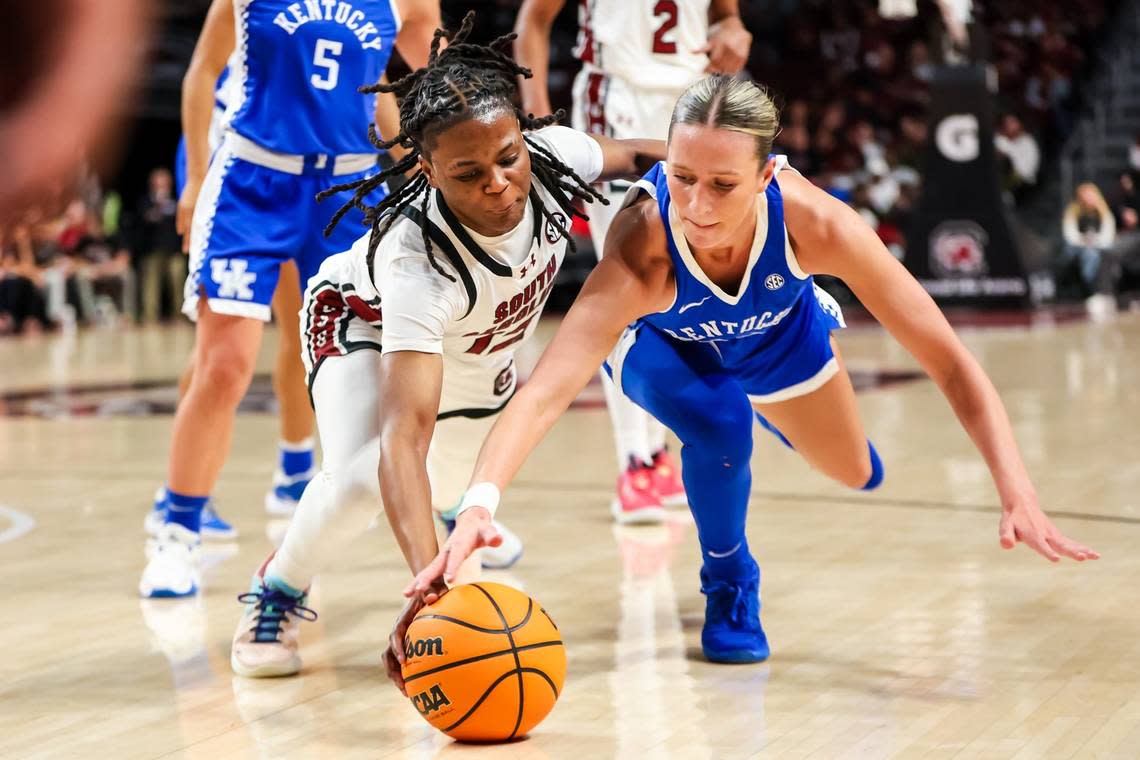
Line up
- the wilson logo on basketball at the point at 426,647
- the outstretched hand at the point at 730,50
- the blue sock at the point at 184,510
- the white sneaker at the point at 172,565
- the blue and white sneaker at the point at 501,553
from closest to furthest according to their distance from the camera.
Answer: the wilson logo on basketball at the point at 426,647, the white sneaker at the point at 172,565, the blue sock at the point at 184,510, the blue and white sneaker at the point at 501,553, the outstretched hand at the point at 730,50

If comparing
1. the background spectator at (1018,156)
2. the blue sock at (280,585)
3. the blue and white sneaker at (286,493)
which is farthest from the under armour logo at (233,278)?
the background spectator at (1018,156)

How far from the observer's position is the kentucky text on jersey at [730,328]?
3344 mm

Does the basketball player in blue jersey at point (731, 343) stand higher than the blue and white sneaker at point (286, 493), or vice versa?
the basketball player in blue jersey at point (731, 343)

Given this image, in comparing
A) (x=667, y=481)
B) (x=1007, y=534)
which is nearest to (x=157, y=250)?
(x=667, y=481)

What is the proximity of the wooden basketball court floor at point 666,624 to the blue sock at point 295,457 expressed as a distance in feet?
0.78

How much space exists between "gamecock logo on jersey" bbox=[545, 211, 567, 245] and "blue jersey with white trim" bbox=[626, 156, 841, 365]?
0.17m

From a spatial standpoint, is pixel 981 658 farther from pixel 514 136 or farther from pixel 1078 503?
pixel 1078 503

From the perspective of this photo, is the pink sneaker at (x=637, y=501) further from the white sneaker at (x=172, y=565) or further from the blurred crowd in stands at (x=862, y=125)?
the blurred crowd in stands at (x=862, y=125)

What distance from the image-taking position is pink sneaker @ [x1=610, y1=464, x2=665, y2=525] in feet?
16.8

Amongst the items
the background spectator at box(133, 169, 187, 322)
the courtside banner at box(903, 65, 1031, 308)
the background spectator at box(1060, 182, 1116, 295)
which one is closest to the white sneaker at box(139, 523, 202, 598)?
the background spectator at box(133, 169, 187, 322)

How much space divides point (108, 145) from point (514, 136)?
2.19m

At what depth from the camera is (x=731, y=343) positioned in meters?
3.54

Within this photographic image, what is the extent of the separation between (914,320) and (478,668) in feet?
3.57

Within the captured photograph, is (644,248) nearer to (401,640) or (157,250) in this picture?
(401,640)
